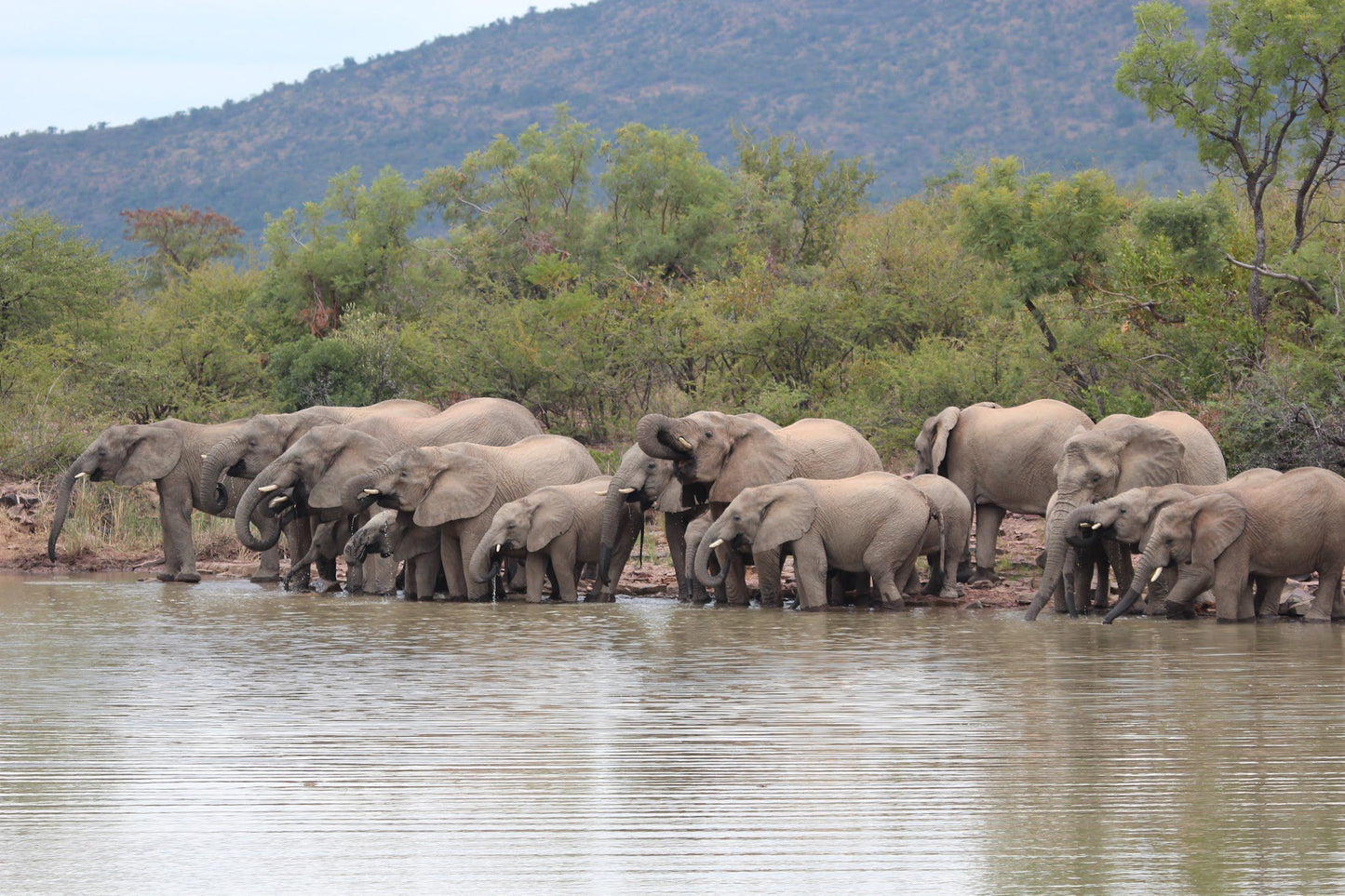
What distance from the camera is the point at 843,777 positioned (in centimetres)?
742

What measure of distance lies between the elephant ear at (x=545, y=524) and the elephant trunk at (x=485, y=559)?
346 millimetres

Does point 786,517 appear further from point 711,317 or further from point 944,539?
point 711,317

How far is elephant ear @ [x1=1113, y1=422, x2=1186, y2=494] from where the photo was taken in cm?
1530

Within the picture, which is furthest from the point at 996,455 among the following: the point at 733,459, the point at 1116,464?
the point at 733,459

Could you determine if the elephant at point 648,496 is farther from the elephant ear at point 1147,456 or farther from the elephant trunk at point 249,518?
the elephant trunk at point 249,518

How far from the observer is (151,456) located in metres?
19.1

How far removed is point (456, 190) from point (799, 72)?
9219 centimetres

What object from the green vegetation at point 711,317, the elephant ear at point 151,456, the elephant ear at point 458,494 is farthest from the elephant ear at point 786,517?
the elephant ear at point 151,456

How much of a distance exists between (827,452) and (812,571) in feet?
7.77

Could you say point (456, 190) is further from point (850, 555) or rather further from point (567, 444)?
point (850, 555)

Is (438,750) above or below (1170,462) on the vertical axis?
below

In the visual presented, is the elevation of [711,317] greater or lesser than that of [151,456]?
greater

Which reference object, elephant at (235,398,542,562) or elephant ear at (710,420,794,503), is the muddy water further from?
elephant at (235,398,542,562)

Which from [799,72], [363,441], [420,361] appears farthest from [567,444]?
[799,72]
